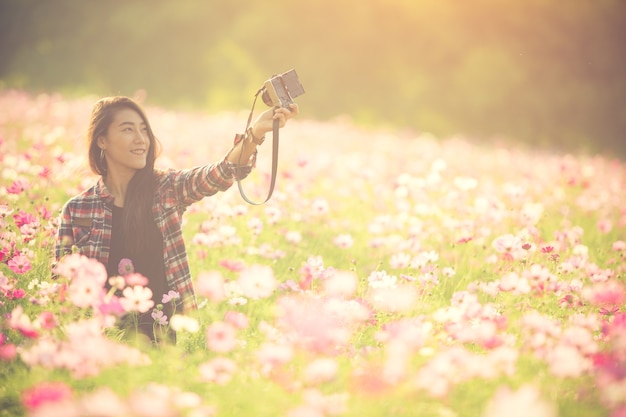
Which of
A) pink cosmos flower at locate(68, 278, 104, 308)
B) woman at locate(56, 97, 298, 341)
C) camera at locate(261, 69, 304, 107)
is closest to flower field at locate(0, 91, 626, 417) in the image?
pink cosmos flower at locate(68, 278, 104, 308)

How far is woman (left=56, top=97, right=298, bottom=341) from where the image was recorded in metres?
2.69

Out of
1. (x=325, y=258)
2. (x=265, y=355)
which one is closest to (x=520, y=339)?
(x=265, y=355)

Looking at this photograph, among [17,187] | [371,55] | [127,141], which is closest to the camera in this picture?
[127,141]

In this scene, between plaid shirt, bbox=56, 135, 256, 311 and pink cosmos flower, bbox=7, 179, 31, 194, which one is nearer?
plaid shirt, bbox=56, 135, 256, 311

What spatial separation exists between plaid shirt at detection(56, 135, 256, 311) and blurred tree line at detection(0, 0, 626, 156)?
1124 centimetres

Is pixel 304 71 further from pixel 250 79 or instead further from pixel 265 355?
pixel 265 355

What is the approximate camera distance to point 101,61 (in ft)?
58.2

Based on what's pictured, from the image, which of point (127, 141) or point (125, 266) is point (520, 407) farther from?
point (127, 141)

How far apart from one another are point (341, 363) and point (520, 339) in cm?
85

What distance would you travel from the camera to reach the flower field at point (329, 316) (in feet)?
5.45

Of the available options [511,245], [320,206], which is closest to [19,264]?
[320,206]

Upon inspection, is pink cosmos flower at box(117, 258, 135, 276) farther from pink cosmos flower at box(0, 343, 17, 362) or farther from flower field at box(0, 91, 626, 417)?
pink cosmos flower at box(0, 343, 17, 362)

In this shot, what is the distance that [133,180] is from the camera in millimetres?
2811

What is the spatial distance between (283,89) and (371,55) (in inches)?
609
